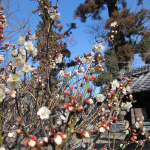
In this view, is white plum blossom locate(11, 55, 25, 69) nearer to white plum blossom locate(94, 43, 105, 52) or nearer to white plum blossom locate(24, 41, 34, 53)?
white plum blossom locate(24, 41, 34, 53)

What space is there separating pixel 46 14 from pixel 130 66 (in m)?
7.64

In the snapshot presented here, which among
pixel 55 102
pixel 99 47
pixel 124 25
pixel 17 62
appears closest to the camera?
pixel 17 62

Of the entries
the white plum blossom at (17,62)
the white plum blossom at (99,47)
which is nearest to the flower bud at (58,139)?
the white plum blossom at (17,62)

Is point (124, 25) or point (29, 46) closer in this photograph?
point (29, 46)

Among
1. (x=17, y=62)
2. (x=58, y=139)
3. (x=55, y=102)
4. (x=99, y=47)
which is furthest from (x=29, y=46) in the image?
(x=58, y=139)

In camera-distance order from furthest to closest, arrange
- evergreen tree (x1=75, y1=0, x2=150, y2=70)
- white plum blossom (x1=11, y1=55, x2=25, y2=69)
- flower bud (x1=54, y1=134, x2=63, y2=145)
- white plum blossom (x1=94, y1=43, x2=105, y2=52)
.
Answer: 1. evergreen tree (x1=75, y1=0, x2=150, y2=70)
2. white plum blossom (x1=94, y1=43, x2=105, y2=52)
3. white plum blossom (x1=11, y1=55, x2=25, y2=69)
4. flower bud (x1=54, y1=134, x2=63, y2=145)

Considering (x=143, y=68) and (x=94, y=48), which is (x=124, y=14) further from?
(x=94, y=48)

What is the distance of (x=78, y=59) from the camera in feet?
6.66

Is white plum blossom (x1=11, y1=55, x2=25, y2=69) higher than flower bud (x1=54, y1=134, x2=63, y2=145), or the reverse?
white plum blossom (x1=11, y1=55, x2=25, y2=69)

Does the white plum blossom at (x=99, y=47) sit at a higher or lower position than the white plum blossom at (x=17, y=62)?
higher

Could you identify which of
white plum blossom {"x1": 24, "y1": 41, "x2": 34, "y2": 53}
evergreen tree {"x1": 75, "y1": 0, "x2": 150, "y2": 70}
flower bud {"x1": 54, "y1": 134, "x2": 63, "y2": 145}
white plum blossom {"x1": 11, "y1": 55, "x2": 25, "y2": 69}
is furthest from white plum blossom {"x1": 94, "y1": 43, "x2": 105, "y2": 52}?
evergreen tree {"x1": 75, "y1": 0, "x2": 150, "y2": 70}

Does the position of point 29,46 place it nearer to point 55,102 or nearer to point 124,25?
point 55,102

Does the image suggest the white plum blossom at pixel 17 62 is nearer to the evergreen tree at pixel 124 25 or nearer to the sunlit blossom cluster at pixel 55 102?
the sunlit blossom cluster at pixel 55 102

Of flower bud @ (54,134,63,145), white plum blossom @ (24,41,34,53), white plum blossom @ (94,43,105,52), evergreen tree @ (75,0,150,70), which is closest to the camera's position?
flower bud @ (54,134,63,145)
